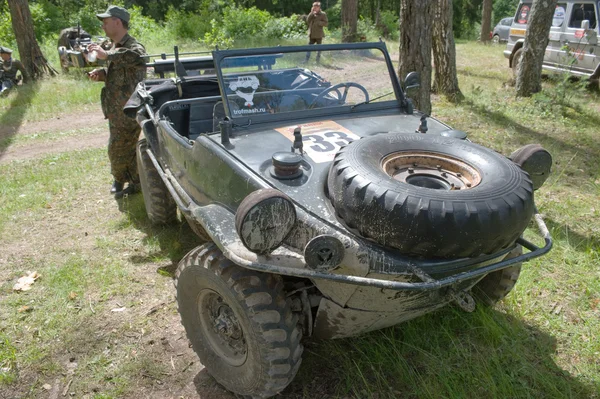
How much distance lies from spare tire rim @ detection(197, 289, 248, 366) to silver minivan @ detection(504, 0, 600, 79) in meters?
A: 8.54

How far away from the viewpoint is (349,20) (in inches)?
667

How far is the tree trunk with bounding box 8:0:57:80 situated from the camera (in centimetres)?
1158

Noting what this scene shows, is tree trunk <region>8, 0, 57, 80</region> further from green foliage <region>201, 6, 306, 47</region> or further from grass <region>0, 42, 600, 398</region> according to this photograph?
grass <region>0, 42, 600, 398</region>

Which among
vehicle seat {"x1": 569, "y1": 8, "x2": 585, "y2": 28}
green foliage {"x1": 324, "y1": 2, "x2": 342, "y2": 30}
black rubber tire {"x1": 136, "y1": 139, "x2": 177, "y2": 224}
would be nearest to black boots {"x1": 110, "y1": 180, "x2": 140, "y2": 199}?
black rubber tire {"x1": 136, "y1": 139, "x2": 177, "y2": 224}

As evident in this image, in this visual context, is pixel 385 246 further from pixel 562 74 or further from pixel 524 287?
pixel 562 74

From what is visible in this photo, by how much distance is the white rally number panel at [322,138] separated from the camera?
9.90ft

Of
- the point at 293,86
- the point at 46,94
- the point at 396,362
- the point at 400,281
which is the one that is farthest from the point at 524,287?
the point at 46,94

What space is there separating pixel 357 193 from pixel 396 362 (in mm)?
1319

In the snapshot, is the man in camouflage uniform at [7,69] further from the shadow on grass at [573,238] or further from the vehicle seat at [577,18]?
the vehicle seat at [577,18]

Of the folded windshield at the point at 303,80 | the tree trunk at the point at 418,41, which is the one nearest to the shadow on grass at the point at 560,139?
the tree trunk at the point at 418,41

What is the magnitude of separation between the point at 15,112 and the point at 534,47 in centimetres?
1000

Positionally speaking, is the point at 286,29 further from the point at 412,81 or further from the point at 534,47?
the point at 412,81

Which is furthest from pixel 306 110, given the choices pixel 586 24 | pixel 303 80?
pixel 586 24

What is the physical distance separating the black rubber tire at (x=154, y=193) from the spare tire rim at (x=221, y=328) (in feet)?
6.25
